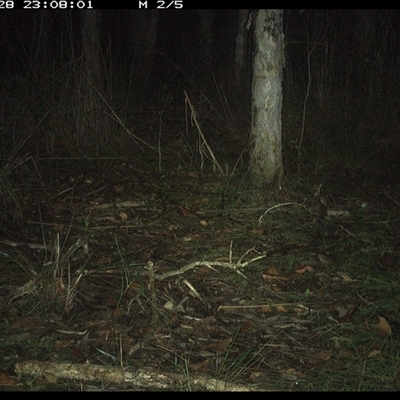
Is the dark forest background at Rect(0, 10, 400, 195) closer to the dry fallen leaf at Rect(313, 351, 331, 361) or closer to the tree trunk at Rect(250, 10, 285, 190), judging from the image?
the tree trunk at Rect(250, 10, 285, 190)

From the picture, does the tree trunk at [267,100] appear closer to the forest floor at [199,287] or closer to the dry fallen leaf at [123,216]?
the forest floor at [199,287]

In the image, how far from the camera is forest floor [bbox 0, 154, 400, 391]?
3.30 metres

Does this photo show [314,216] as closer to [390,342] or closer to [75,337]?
[390,342]

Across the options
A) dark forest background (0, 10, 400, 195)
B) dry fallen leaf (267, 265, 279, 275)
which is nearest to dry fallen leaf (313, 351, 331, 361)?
dry fallen leaf (267, 265, 279, 275)

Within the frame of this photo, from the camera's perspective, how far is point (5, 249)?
460 centimetres

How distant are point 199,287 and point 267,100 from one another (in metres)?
2.26

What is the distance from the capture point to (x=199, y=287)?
167 inches

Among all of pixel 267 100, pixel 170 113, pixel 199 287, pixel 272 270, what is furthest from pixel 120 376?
pixel 170 113

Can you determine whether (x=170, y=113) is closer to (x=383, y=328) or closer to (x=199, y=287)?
(x=199, y=287)

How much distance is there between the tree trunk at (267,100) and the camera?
5.89 m

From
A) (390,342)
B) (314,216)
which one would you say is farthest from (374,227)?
(390,342)

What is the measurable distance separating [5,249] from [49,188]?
1.30m

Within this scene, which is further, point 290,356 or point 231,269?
point 231,269

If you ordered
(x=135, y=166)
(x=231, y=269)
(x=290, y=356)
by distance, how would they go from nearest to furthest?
(x=290, y=356), (x=231, y=269), (x=135, y=166)
